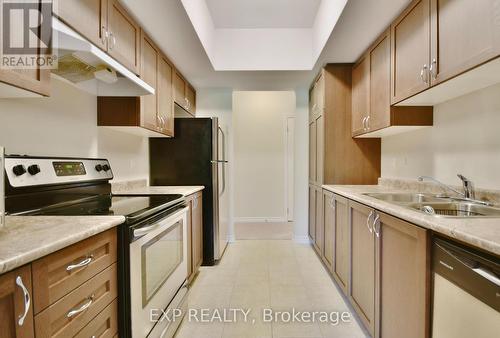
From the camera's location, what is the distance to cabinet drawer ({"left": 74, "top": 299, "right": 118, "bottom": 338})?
90cm

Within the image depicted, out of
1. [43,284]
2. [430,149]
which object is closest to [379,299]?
[430,149]

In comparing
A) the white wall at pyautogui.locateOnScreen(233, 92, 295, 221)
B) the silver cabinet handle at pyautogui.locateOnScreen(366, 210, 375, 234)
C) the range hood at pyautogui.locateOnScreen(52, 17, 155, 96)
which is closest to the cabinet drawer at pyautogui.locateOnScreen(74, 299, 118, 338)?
the range hood at pyautogui.locateOnScreen(52, 17, 155, 96)

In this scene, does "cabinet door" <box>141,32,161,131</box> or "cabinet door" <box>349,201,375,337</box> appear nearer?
"cabinet door" <box>349,201,375,337</box>

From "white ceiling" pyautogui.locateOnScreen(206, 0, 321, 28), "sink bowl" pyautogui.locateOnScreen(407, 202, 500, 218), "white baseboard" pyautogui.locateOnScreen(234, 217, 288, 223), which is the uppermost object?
"white ceiling" pyautogui.locateOnScreen(206, 0, 321, 28)

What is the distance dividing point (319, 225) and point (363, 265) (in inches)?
50.3

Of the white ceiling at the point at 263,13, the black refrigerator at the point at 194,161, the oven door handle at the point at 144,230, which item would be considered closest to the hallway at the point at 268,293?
the black refrigerator at the point at 194,161

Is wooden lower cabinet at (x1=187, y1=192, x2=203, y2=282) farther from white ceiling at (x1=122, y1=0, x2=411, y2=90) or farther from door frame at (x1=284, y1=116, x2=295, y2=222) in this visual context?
door frame at (x1=284, y1=116, x2=295, y2=222)

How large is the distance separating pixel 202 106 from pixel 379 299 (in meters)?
3.08

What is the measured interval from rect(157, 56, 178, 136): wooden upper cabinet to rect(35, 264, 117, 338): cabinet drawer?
5.41 feet

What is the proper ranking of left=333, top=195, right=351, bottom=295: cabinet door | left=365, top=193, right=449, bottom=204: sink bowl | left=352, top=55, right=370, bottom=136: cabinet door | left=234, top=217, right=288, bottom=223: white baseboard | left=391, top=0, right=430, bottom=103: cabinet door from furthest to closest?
left=234, top=217, right=288, bottom=223: white baseboard → left=352, top=55, right=370, bottom=136: cabinet door → left=333, top=195, right=351, bottom=295: cabinet door → left=365, top=193, right=449, bottom=204: sink bowl → left=391, top=0, right=430, bottom=103: cabinet door

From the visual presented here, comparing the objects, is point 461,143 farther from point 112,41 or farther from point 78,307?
point 112,41

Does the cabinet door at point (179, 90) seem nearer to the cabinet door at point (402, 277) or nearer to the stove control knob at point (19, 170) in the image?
the stove control knob at point (19, 170)

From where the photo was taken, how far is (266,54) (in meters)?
2.88

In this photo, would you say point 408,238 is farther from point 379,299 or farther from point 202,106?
point 202,106
